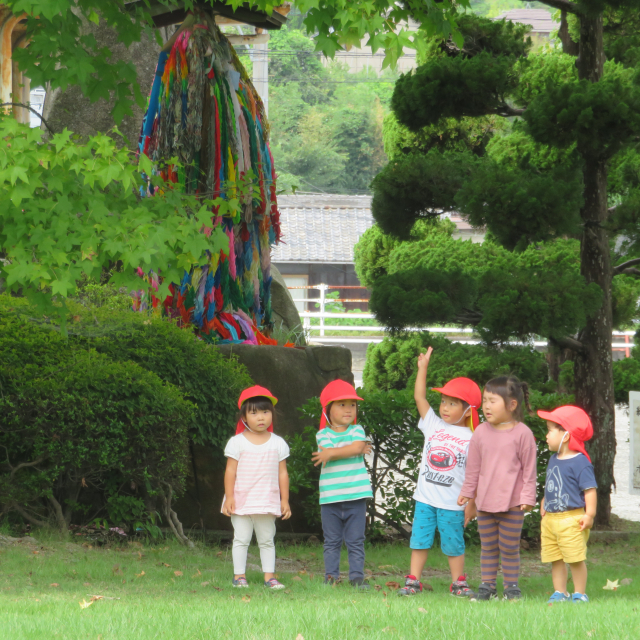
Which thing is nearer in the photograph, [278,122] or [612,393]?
[612,393]

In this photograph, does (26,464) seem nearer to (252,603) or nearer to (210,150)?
(252,603)

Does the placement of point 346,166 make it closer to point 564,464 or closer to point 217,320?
point 217,320

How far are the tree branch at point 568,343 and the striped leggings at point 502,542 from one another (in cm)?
286

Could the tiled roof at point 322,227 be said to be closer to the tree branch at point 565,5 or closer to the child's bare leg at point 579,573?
the tree branch at point 565,5

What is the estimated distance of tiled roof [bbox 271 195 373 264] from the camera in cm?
2439

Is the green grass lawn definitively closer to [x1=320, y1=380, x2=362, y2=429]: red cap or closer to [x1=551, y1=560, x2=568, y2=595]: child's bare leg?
[x1=551, y1=560, x2=568, y2=595]: child's bare leg

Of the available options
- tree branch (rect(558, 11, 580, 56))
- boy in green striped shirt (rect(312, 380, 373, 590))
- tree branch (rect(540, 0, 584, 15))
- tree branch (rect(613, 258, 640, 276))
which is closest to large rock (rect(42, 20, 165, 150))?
tree branch (rect(558, 11, 580, 56))

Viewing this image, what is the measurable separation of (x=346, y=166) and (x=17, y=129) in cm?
3015

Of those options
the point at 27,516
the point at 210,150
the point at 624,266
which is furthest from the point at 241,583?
the point at 624,266

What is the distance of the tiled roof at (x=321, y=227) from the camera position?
80.0 feet

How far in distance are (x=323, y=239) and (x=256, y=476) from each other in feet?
66.5

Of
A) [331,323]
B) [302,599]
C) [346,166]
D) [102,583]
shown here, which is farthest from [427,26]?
[346,166]

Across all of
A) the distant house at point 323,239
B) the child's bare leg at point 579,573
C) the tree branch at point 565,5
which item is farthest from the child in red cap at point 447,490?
the distant house at point 323,239

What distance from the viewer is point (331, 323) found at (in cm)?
2489
